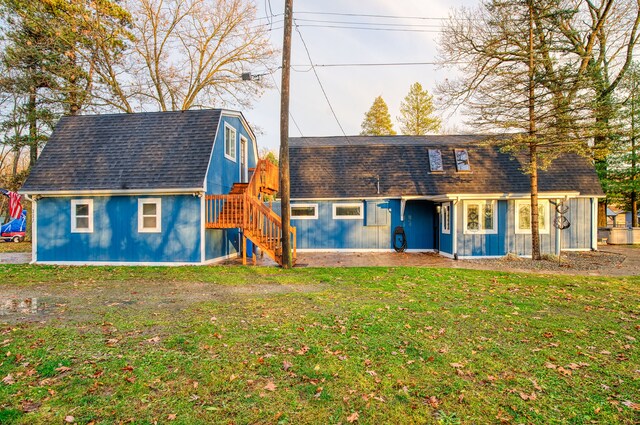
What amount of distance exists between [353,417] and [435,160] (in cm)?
1655

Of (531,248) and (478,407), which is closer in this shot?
(478,407)

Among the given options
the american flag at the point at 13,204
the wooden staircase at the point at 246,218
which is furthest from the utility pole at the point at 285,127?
the american flag at the point at 13,204

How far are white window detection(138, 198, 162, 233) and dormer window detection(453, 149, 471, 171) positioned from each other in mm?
13263

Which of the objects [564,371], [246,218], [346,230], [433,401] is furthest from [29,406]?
[346,230]

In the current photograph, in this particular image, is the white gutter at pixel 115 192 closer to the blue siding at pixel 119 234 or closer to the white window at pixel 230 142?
the blue siding at pixel 119 234

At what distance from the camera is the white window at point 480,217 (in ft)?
47.5

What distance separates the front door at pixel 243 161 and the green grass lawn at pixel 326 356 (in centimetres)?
958

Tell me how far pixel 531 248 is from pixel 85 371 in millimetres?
15090

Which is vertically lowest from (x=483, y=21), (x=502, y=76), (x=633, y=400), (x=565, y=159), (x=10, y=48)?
(x=633, y=400)

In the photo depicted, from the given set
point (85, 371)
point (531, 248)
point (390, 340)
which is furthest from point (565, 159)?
point (85, 371)

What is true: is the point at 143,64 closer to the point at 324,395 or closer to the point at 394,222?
the point at 394,222

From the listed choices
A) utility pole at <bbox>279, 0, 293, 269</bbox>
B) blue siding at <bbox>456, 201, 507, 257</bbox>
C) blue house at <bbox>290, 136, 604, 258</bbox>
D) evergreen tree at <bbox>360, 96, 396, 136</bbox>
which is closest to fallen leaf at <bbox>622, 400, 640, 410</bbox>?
utility pole at <bbox>279, 0, 293, 269</bbox>

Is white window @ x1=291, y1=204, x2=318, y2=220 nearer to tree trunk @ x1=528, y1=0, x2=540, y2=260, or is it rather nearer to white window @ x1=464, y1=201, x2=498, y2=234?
white window @ x1=464, y1=201, x2=498, y2=234

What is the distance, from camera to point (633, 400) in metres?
3.40
